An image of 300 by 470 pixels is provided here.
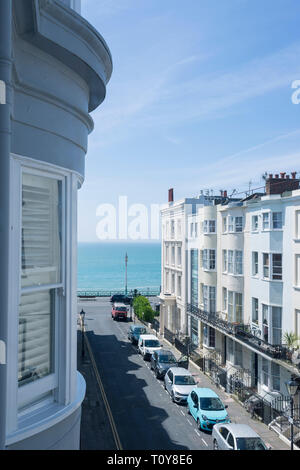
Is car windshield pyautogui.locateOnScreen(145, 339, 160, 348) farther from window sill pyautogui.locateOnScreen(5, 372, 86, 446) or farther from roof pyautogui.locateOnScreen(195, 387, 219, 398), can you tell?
window sill pyautogui.locateOnScreen(5, 372, 86, 446)

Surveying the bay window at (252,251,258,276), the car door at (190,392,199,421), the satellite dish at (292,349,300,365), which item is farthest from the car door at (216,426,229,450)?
the bay window at (252,251,258,276)

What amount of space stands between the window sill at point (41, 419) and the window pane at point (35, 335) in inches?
10.3

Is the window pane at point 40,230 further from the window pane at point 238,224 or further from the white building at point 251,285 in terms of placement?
the window pane at point 238,224

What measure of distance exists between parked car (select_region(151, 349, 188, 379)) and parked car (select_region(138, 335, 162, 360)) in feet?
5.60

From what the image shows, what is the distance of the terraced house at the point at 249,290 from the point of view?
853 inches

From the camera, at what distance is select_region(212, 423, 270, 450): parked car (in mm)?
15461

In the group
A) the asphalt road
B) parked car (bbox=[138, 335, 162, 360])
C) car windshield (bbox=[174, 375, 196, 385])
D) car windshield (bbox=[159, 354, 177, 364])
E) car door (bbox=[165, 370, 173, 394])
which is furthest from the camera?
parked car (bbox=[138, 335, 162, 360])

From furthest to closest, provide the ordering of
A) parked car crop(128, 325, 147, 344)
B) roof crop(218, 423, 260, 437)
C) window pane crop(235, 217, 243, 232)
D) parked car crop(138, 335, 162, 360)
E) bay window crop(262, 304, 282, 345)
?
1. parked car crop(128, 325, 147, 344)
2. parked car crop(138, 335, 162, 360)
3. window pane crop(235, 217, 243, 232)
4. bay window crop(262, 304, 282, 345)
5. roof crop(218, 423, 260, 437)

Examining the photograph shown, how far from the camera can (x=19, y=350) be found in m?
3.29

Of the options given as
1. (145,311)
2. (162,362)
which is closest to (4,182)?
(162,362)

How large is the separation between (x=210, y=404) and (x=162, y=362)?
26.7 feet

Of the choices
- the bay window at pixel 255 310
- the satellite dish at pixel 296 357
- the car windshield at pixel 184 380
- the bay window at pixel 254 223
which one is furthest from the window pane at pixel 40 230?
the bay window at pixel 255 310

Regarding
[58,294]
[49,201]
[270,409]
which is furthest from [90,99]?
[270,409]

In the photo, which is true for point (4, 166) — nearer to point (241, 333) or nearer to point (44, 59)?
point (44, 59)
